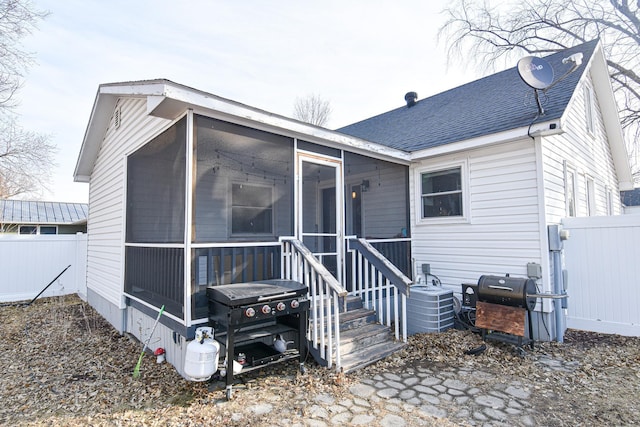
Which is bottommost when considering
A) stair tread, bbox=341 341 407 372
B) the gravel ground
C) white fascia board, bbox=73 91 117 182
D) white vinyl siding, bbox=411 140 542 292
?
the gravel ground

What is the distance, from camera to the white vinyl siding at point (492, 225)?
5285mm

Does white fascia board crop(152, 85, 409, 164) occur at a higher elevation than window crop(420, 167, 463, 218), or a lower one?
higher

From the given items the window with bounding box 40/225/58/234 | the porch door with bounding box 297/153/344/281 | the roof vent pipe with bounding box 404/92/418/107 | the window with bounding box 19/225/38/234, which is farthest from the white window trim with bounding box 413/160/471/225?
the window with bounding box 19/225/38/234

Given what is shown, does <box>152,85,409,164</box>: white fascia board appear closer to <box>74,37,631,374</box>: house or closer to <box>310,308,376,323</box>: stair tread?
<box>74,37,631,374</box>: house

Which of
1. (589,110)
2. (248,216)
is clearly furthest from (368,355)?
(589,110)

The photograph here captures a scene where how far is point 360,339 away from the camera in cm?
434

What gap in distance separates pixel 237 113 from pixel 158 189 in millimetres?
1831

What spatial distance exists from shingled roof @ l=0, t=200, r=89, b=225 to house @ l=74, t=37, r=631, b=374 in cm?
1297

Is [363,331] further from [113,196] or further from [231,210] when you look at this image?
[113,196]

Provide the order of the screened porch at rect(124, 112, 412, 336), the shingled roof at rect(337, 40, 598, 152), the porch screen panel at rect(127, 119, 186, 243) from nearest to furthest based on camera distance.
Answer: the screened porch at rect(124, 112, 412, 336) → the porch screen panel at rect(127, 119, 186, 243) → the shingled roof at rect(337, 40, 598, 152)

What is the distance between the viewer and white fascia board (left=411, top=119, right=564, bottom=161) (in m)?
4.89

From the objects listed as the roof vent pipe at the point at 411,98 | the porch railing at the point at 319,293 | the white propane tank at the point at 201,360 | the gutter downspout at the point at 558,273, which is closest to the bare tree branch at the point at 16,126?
the roof vent pipe at the point at 411,98

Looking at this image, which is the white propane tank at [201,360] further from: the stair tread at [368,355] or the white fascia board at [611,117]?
the white fascia board at [611,117]

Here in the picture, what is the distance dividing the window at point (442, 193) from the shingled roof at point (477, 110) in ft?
2.10
